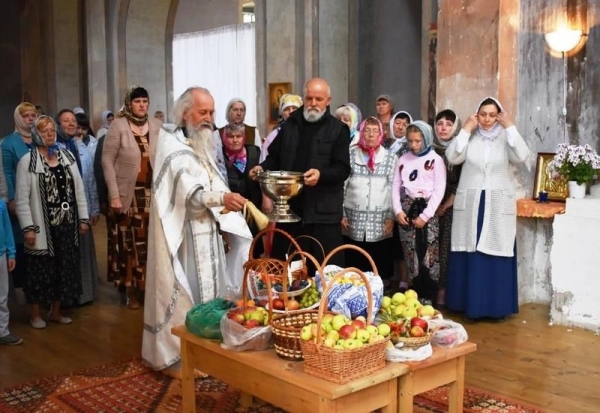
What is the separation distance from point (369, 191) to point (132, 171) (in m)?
1.93

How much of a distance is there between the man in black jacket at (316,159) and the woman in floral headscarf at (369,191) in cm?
93

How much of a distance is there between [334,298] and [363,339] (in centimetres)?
43

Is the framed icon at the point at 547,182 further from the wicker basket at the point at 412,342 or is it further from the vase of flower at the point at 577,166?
the wicker basket at the point at 412,342

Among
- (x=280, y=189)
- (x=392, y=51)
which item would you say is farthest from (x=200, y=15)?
(x=280, y=189)

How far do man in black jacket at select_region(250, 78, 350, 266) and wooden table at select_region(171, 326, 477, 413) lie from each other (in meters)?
1.72

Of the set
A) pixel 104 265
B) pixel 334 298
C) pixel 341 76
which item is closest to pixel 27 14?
pixel 341 76

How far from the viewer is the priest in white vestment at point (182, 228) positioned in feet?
15.0

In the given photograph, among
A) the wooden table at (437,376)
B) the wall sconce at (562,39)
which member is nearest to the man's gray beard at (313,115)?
the wooden table at (437,376)

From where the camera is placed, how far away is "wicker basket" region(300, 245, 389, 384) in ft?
9.78

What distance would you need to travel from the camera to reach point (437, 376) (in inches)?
136

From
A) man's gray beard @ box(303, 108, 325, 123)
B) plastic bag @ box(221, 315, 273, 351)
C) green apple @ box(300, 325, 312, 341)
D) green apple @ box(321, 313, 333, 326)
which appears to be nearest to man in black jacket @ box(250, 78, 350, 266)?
man's gray beard @ box(303, 108, 325, 123)

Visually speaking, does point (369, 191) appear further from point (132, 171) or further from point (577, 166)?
point (132, 171)

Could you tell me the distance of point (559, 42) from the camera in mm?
6488

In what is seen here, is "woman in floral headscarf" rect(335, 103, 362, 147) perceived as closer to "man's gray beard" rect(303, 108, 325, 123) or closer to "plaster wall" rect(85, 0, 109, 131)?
"man's gray beard" rect(303, 108, 325, 123)
